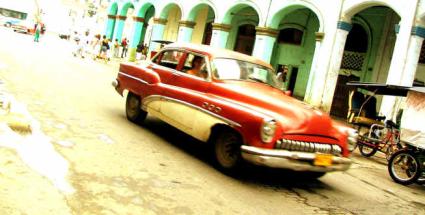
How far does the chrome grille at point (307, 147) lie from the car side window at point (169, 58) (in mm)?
2715

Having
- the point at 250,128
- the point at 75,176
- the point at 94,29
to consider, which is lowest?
the point at 75,176

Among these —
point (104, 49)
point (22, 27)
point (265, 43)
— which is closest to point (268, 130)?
point (265, 43)

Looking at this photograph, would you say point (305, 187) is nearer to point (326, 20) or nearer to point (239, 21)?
point (326, 20)

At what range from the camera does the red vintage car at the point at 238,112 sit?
518cm

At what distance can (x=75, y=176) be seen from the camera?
454 centimetres

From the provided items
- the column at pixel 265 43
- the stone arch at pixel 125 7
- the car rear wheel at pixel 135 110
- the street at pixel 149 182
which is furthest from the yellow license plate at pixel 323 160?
the stone arch at pixel 125 7

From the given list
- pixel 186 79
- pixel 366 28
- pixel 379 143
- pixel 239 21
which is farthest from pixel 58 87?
pixel 239 21

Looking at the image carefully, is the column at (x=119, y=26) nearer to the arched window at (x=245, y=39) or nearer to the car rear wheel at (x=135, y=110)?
the arched window at (x=245, y=39)

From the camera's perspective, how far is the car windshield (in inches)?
252

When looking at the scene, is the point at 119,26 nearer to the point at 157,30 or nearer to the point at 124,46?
the point at 124,46

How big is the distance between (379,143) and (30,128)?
7.43 meters

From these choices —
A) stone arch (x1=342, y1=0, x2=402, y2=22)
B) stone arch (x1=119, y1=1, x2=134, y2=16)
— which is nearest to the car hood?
stone arch (x1=342, y1=0, x2=402, y2=22)

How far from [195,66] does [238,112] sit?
1653mm

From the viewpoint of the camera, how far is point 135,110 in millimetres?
7910
